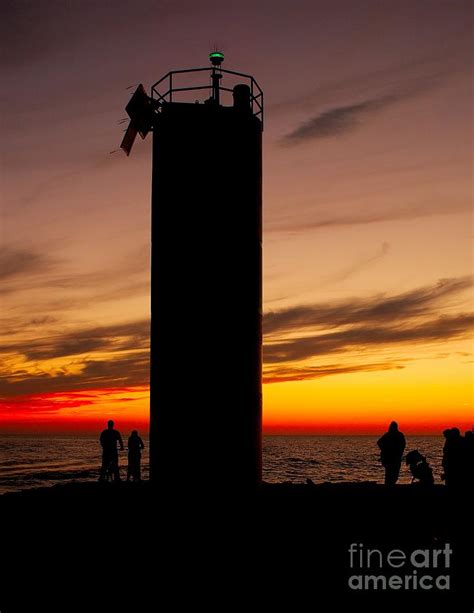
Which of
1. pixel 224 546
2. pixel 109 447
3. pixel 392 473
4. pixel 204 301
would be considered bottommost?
pixel 224 546

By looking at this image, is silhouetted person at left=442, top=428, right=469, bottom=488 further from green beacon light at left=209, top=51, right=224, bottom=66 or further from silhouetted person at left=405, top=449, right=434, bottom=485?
green beacon light at left=209, top=51, right=224, bottom=66

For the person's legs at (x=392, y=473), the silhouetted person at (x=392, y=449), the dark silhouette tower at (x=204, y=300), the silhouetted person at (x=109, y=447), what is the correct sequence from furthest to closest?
the silhouetted person at (x=109, y=447) < the person's legs at (x=392, y=473) < the silhouetted person at (x=392, y=449) < the dark silhouette tower at (x=204, y=300)

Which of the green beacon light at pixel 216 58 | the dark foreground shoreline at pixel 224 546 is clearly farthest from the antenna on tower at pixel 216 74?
the dark foreground shoreline at pixel 224 546

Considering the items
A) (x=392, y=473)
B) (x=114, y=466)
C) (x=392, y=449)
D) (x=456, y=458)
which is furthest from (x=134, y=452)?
(x=456, y=458)

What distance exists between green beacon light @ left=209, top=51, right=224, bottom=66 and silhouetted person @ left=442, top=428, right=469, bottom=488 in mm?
10058

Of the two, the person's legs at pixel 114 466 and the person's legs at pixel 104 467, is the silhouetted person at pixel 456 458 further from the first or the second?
the person's legs at pixel 104 467

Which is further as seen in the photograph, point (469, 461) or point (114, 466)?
point (114, 466)

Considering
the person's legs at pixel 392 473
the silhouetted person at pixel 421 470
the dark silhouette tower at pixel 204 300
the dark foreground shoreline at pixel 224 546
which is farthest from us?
the person's legs at pixel 392 473

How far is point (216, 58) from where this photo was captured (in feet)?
52.9

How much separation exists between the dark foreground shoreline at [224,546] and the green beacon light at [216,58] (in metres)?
9.79

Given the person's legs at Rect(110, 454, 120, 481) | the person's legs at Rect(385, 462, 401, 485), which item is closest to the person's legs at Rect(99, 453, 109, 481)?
the person's legs at Rect(110, 454, 120, 481)

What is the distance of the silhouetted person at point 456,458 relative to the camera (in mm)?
14719

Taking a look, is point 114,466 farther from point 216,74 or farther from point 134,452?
point 216,74

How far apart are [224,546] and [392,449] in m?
7.37
